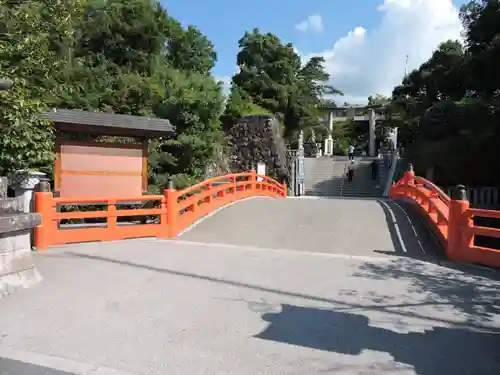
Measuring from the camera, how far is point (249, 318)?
409 centimetres

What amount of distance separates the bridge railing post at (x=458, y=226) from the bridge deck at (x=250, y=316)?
2.20ft

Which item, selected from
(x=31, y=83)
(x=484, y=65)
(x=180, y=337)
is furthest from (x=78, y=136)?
(x=484, y=65)

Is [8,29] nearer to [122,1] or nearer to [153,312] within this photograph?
[153,312]

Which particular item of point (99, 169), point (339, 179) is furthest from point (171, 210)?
point (339, 179)

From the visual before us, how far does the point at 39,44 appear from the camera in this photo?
770 centimetres

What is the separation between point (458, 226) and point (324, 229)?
2.96 m

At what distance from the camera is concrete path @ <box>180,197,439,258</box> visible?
7.74 m

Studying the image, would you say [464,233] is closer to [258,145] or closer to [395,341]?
[395,341]

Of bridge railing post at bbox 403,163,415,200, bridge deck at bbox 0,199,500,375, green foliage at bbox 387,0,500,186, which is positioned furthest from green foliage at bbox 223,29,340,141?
bridge deck at bbox 0,199,500,375

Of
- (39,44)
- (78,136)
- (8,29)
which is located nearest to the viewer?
(8,29)

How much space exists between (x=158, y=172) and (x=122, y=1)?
26.4 ft

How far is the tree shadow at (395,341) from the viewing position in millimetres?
3207

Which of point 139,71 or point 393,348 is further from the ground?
point 139,71

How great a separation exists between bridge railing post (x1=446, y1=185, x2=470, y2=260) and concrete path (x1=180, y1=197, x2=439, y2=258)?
0.43 metres
